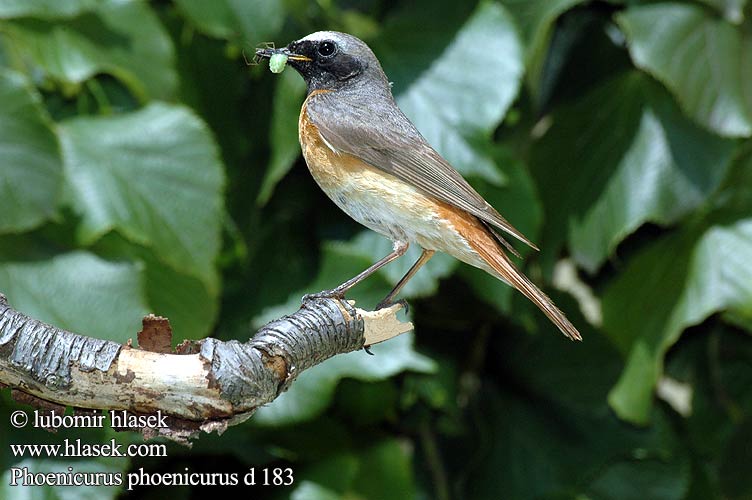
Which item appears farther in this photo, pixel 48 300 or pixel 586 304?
Answer: pixel 586 304

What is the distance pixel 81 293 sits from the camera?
8.28ft

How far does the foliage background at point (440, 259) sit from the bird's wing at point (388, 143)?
0.88m

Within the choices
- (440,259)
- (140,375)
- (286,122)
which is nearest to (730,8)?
(440,259)

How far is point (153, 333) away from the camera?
135 centimetres

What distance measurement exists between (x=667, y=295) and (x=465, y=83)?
3.33ft

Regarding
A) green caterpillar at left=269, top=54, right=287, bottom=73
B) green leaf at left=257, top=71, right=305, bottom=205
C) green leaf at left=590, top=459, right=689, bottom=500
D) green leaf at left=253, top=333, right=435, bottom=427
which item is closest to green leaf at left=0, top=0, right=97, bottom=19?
green leaf at left=257, top=71, right=305, bottom=205

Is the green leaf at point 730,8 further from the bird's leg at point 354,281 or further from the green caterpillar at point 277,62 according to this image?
the green caterpillar at point 277,62

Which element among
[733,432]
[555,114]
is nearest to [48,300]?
[555,114]

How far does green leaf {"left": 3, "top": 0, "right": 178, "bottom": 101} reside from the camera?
2676 millimetres

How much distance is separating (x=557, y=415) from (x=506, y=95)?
1.39m

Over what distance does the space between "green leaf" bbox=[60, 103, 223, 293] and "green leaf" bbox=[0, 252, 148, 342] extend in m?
0.09

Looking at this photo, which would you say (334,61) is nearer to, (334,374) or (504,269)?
(504,269)

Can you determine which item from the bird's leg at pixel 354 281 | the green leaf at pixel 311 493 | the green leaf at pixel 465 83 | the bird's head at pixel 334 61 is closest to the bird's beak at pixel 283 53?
the bird's head at pixel 334 61

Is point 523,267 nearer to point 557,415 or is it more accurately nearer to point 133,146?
point 557,415
